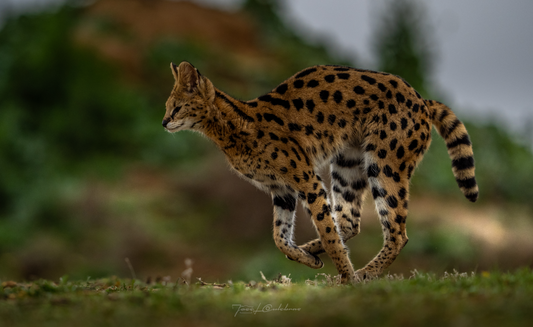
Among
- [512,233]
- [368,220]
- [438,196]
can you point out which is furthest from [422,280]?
[438,196]

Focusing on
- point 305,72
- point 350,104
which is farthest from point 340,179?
point 305,72

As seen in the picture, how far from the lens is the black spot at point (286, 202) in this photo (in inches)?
311

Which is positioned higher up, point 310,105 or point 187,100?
point 310,105

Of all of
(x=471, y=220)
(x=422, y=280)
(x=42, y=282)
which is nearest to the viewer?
(x=422, y=280)

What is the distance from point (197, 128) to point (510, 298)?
438 cm

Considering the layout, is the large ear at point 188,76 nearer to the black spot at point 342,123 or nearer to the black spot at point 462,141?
the black spot at point 342,123

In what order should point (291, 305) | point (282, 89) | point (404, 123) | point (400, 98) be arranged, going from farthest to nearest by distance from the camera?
point (282, 89) → point (400, 98) → point (404, 123) → point (291, 305)

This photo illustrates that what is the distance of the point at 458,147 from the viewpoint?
7.82 m

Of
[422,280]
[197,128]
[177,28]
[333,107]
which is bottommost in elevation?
[422,280]

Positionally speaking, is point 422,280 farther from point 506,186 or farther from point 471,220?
point 506,186

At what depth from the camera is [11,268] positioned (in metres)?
19.4

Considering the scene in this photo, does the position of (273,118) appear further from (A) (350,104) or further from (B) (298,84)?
(A) (350,104)

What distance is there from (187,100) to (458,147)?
3.57m

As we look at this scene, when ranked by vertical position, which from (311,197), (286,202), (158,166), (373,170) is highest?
(373,170)
